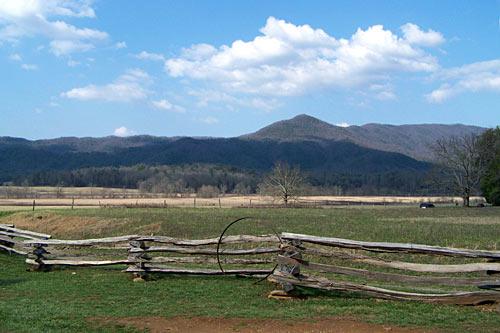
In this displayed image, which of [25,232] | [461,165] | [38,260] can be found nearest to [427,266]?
[38,260]

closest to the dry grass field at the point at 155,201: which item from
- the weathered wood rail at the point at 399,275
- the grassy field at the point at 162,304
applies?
the grassy field at the point at 162,304

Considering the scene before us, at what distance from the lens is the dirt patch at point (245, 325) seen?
29.5 ft

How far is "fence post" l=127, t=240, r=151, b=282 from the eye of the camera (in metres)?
13.9

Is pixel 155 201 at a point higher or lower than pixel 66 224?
lower

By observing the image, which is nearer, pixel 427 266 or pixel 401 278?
pixel 401 278

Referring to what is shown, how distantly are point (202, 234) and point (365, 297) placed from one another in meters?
19.7

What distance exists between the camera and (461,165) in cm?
7681

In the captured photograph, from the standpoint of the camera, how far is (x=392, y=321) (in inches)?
368

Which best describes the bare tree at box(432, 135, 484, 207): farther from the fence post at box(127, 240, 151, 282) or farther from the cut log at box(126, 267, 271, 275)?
the fence post at box(127, 240, 151, 282)

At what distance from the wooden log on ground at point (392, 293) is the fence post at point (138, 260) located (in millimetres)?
4031

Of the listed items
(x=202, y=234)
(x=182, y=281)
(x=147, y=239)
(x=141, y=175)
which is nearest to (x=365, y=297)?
(x=182, y=281)

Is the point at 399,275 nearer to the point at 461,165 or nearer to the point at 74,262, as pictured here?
the point at 74,262

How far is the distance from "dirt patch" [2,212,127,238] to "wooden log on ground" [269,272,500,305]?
24.6 m

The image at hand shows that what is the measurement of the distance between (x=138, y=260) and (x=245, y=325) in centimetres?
554
